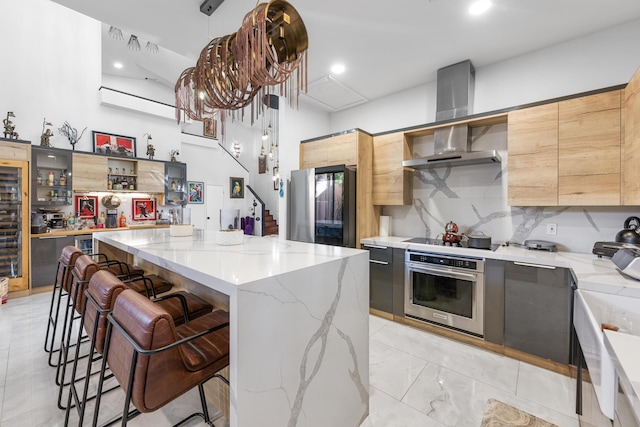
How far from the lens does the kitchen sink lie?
1.01 m

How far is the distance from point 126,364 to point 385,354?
2.09 meters

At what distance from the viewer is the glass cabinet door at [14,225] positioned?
3818 millimetres

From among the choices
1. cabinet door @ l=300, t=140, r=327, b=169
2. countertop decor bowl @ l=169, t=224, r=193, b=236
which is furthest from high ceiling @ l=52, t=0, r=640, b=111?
countertop decor bowl @ l=169, t=224, r=193, b=236

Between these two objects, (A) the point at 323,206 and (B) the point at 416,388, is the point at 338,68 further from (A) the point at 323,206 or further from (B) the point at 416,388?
(B) the point at 416,388

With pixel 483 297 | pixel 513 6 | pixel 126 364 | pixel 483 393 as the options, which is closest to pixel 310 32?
pixel 513 6

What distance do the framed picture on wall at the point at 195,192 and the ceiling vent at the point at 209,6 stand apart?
607 centimetres

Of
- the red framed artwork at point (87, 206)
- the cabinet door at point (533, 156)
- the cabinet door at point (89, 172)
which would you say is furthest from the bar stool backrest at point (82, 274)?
the red framed artwork at point (87, 206)

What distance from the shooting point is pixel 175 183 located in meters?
6.05

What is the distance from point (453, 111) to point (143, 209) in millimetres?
6035

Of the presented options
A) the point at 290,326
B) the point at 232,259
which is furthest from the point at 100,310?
the point at 290,326

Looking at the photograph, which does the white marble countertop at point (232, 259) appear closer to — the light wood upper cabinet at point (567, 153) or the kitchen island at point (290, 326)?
the kitchen island at point (290, 326)

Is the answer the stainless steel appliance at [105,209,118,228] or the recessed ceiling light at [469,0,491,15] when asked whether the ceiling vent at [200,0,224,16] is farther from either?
the stainless steel appliance at [105,209,118,228]

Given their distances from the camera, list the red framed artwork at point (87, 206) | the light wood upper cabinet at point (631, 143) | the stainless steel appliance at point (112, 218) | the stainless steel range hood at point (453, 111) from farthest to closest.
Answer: the stainless steel appliance at point (112, 218)
the red framed artwork at point (87, 206)
the stainless steel range hood at point (453, 111)
the light wood upper cabinet at point (631, 143)

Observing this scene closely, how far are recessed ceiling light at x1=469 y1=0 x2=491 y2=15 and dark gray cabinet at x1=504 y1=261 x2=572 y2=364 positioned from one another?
2.12 metres
